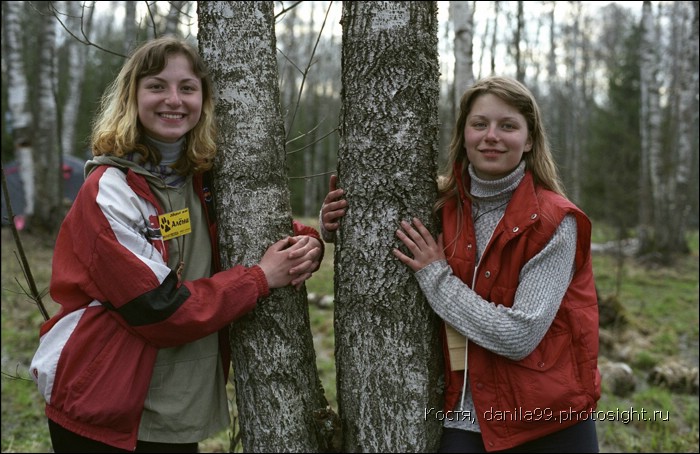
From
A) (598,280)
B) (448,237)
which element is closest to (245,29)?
(448,237)

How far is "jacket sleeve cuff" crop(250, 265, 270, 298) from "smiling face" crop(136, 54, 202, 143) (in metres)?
0.59

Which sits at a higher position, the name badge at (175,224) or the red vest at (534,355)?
the name badge at (175,224)

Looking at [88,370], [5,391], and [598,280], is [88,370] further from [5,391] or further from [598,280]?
[598,280]

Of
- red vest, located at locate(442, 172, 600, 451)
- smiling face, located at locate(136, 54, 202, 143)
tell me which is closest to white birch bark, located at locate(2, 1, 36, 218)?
smiling face, located at locate(136, 54, 202, 143)

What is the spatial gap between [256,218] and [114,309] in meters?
0.60

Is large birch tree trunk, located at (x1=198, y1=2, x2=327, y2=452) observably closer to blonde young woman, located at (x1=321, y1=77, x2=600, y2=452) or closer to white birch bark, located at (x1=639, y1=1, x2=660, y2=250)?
blonde young woman, located at (x1=321, y1=77, x2=600, y2=452)

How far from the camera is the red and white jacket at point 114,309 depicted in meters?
1.84

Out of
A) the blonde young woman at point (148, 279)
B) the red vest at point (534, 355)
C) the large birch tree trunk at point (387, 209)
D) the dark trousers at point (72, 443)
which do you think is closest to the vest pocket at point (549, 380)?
the red vest at point (534, 355)

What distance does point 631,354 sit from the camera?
6465 millimetres

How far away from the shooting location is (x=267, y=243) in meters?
2.13

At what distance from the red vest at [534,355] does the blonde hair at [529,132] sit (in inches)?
5.4

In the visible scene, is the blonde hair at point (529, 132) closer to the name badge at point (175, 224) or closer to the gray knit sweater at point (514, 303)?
the gray knit sweater at point (514, 303)

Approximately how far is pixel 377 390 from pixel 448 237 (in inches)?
25.0

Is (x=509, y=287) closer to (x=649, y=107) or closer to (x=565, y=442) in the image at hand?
(x=565, y=442)
